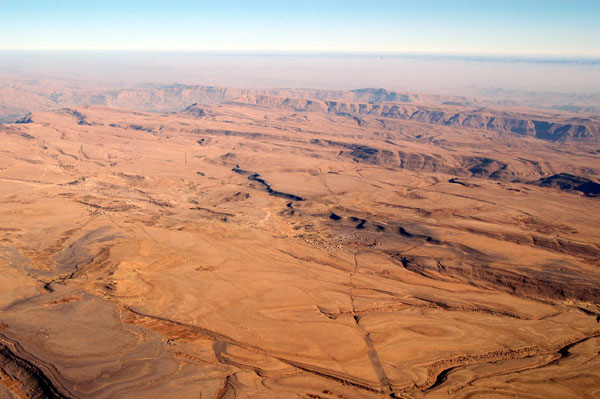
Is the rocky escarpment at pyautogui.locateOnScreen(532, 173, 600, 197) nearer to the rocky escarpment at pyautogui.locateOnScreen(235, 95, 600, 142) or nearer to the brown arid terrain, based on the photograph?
the brown arid terrain

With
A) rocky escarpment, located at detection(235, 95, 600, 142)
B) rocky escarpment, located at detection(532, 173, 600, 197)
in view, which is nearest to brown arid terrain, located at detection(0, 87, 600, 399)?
rocky escarpment, located at detection(532, 173, 600, 197)

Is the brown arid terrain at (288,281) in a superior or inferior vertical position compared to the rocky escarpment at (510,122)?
inferior

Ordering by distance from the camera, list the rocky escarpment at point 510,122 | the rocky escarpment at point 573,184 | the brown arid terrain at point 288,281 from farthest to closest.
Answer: the rocky escarpment at point 510,122, the rocky escarpment at point 573,184, the brown arid terrain at point 288,281

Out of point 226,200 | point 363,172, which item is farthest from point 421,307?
point 363,172

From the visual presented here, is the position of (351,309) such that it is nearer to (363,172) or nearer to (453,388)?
(453,388)

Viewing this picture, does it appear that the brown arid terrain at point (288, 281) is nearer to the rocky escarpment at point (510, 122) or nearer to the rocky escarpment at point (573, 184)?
the rocky escarpment at point (573, 184)

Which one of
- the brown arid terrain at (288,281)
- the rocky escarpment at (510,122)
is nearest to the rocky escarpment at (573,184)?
the brown arid terrain at (288,281)

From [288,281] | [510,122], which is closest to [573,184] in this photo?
[288,281]

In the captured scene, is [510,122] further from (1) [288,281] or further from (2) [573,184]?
(1) [288,281]
